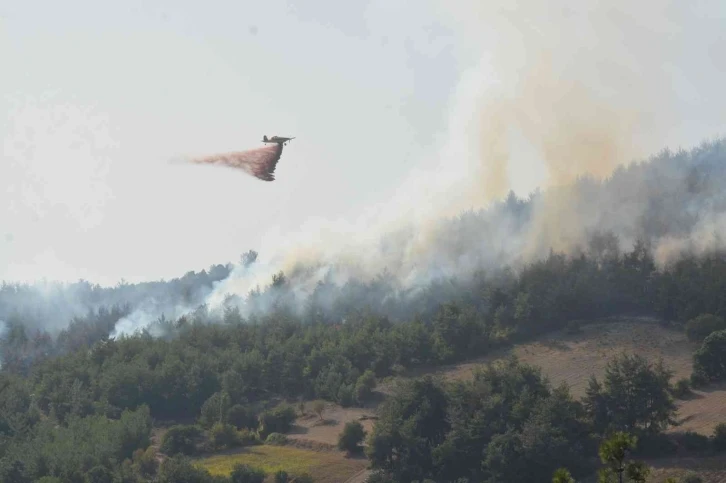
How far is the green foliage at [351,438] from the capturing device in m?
98.9

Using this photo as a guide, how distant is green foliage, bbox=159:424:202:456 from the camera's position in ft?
342

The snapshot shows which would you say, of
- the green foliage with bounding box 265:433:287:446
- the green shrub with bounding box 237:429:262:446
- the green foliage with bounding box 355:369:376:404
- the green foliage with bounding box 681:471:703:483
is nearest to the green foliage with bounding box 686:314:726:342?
the green foliage with bounding box 681:471:703:483

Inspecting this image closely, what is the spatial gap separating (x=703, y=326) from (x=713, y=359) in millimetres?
10929

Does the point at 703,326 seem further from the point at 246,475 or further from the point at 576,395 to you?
the point at 246,475

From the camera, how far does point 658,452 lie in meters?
84.4

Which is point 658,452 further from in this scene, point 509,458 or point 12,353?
point 12,353

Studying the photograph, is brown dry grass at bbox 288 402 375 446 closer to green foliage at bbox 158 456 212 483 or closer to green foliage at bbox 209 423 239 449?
green foliage at bbox 209 423 239 449

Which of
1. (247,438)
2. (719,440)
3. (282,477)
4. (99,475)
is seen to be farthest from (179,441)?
(719,440)

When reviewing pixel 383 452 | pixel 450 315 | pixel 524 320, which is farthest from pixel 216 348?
pixel 383 452

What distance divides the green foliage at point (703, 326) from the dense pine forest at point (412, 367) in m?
0.38

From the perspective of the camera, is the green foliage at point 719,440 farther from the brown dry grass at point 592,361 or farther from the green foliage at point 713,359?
the green foliage at point 713,359

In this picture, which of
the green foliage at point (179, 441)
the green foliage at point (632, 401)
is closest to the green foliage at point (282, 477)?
the green foliage at point (179, 441)

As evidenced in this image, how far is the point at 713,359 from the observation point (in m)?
99.5

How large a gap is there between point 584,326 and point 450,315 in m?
16.4
